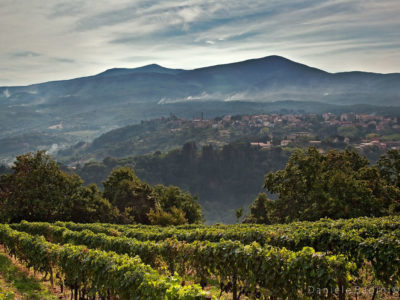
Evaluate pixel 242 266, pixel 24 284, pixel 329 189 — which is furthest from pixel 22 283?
pixel 329 189

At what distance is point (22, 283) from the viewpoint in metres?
14.8

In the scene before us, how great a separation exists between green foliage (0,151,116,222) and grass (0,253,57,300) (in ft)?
57.5

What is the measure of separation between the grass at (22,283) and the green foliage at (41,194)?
17522mm

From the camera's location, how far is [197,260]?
13383 millimetres

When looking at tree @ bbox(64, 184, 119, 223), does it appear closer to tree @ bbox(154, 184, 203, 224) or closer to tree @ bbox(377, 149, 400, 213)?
tree @ bbox(154, 184, 203, 224)

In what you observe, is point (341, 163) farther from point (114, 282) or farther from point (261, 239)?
point (114, 282)

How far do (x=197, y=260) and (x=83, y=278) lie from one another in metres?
4.36

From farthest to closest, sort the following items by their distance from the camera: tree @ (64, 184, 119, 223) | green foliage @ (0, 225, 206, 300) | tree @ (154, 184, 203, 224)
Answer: tree @ (154, 184, 203, 224), tree @ (64, 184, 119, 223), green foliage @ (0, 225, 206, 300)

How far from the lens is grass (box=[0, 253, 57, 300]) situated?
13.2 metres

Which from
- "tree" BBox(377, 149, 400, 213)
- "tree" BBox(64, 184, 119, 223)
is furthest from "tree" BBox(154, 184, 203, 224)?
"tree" BBox(377, 149, 400, 213)

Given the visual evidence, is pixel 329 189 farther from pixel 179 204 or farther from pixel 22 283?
pixel 179 204

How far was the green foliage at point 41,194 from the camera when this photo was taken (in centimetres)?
3441

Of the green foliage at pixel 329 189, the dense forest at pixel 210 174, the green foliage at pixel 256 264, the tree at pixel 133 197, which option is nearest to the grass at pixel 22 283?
the green foliage at pixel 256 264

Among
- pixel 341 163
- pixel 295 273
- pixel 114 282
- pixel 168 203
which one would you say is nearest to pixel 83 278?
pixel 114 282
